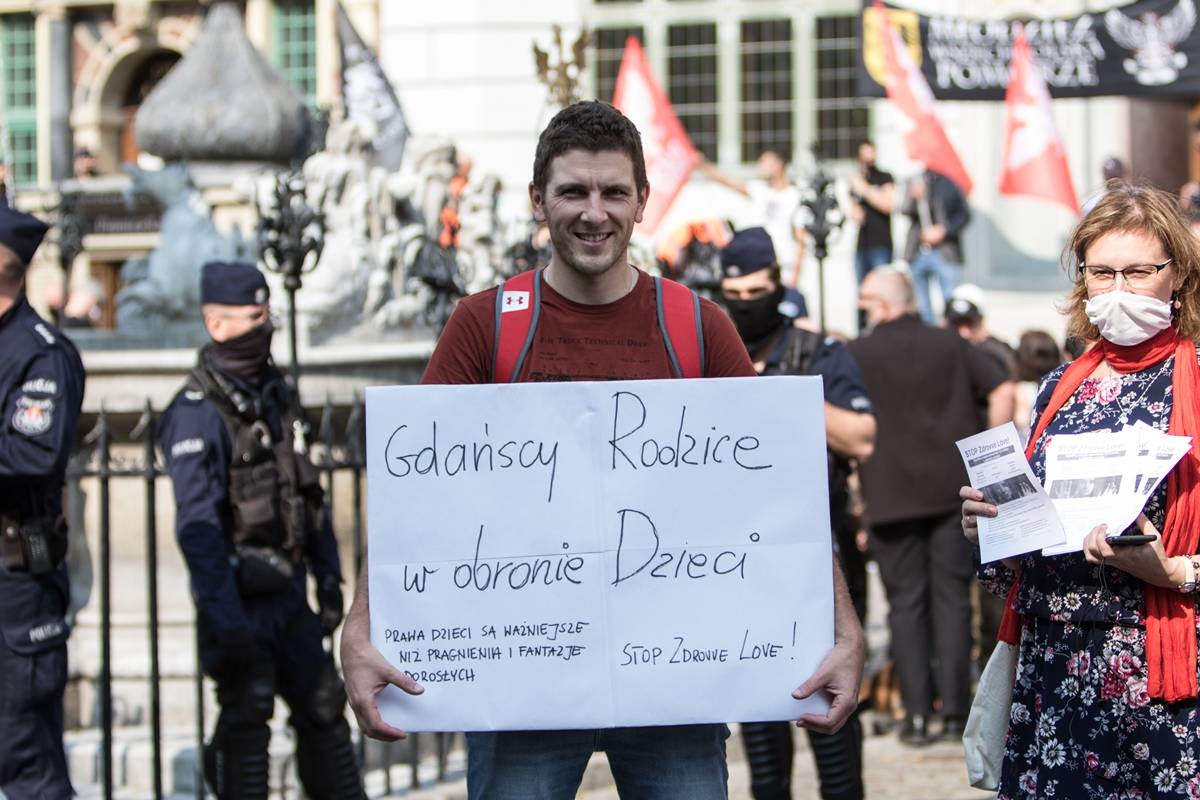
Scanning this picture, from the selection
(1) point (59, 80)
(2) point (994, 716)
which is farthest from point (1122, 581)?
(1) point (59, 80)

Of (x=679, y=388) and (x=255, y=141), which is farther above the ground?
(x=255, y=141)

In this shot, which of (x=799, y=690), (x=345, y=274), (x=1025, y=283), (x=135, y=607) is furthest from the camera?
(x=1025, y=283)

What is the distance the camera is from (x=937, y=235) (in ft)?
53.3

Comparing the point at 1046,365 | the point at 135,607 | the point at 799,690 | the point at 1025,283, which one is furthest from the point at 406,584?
the point at 1025,283

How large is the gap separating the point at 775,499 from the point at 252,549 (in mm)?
2534

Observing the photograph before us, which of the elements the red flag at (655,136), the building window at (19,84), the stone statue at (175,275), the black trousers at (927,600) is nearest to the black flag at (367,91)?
the red flag at (655,136)

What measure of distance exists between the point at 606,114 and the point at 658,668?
107 centimetres

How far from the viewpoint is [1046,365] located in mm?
9656

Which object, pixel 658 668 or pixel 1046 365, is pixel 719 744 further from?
pixel 1046 365

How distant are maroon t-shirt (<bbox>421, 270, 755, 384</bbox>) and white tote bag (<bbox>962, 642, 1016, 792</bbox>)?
41.6 inches

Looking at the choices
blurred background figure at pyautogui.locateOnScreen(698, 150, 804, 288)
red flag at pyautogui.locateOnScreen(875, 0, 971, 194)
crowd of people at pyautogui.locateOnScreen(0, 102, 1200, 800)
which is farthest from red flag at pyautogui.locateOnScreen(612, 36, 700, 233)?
crowd of people at pyautogui.locateOnScreen(0, 102, 1200, 800)

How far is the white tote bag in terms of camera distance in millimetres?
4285

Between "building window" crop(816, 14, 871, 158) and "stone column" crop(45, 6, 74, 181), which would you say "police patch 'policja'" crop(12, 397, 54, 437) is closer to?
"building window" crop(816, 14, 871, 158)

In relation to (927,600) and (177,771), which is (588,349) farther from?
(927,600)
